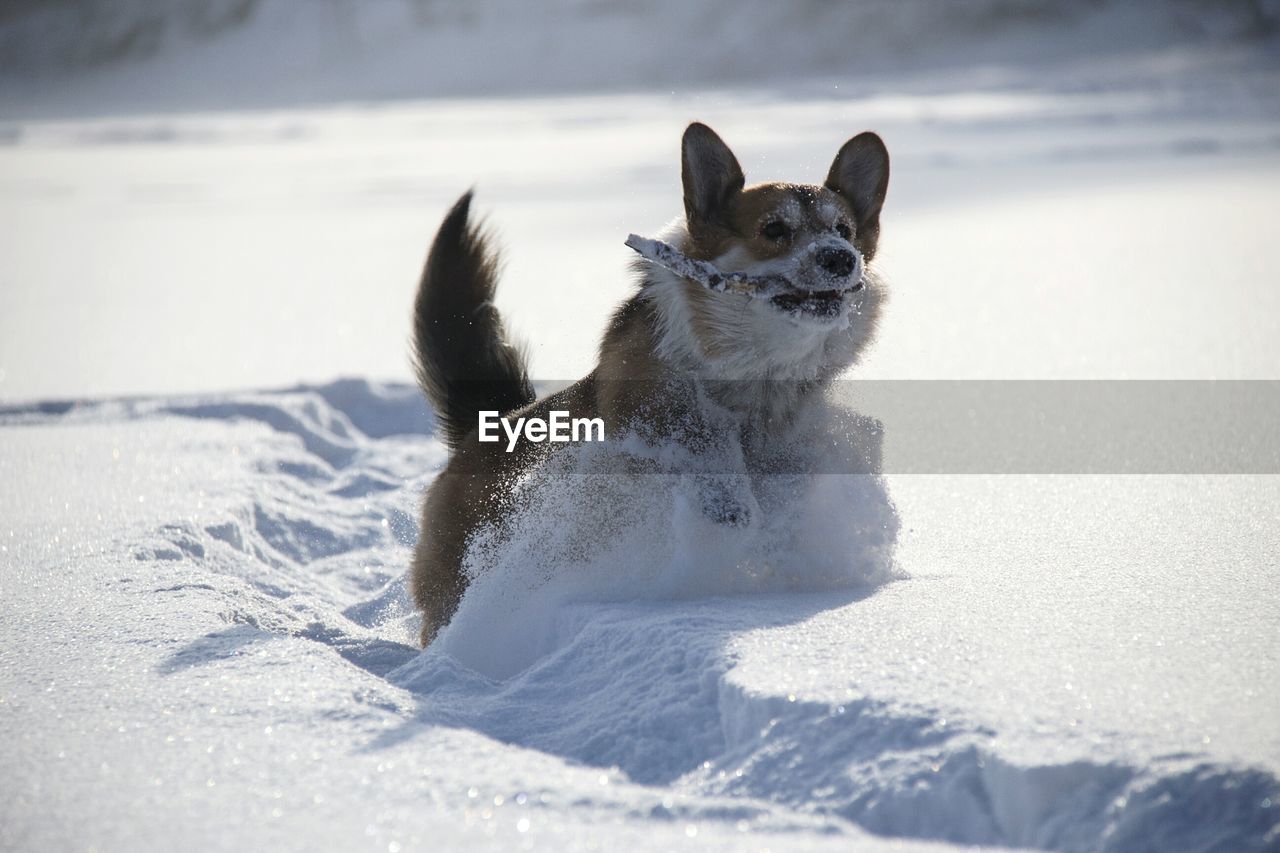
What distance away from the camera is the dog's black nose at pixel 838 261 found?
2.95 metres

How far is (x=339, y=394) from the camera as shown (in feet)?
17.4

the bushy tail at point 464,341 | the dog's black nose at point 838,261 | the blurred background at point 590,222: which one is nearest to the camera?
the dog's black nose at point 838,261

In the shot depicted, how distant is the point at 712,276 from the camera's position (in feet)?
9.89

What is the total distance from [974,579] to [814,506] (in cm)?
42

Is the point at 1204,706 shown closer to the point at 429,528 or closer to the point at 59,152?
the point at 429,528

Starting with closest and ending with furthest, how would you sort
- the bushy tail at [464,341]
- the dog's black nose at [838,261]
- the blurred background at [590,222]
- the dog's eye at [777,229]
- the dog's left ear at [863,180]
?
1. the dog's black nose at [838,261]
2. the dog's eye at [777,229]
3. the dog's left ear at [863,180]
4. the bushy tail at [464,341]
5. the blurred background at [590,222]

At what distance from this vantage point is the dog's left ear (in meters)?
3.33

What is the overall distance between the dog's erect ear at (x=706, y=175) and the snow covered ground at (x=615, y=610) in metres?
0.36

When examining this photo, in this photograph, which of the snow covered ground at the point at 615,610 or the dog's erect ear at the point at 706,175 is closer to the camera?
the snow covered ground at the point at 615,610

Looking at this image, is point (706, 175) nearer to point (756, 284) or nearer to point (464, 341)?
point (756, 284)

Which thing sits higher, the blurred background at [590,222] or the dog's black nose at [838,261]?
the blurred background at [590,222]

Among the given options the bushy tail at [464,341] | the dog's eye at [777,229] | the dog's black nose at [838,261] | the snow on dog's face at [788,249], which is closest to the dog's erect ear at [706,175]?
the snow on dog's face at [788,249]

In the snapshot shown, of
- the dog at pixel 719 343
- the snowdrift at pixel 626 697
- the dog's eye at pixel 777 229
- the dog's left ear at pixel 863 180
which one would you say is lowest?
the snowdrift at pixel 626 697

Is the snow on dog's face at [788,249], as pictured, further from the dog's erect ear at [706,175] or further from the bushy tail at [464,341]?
the bushy tail at [464,341]
